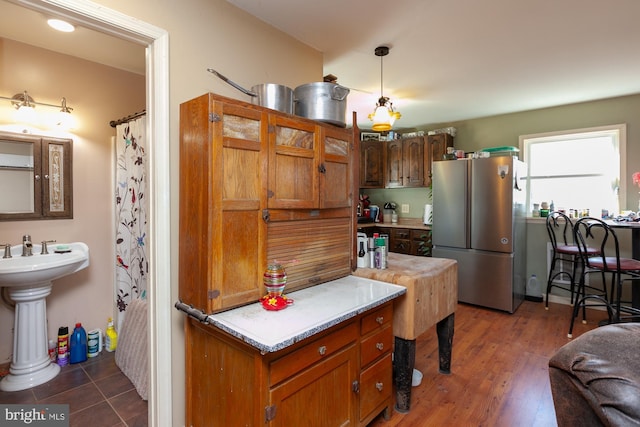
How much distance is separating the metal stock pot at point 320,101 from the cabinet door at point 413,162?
3143 mm

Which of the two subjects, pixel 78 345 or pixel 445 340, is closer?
pixel 445 340

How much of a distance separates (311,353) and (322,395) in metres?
0.23

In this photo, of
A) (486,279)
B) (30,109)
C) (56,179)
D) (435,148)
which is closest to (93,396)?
(56,179)

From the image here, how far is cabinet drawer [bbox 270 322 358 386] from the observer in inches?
47.8

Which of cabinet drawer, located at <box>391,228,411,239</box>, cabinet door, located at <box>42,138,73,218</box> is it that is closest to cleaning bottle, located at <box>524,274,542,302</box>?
cabinet drawer, located at <box>391,228,411,239</box>

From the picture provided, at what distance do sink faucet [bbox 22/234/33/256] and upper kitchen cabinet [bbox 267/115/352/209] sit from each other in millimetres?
2015

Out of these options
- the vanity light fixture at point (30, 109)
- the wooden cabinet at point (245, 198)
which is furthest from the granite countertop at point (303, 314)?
the vanity light fixture at point (30, 109)

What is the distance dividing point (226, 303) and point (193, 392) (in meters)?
0.57

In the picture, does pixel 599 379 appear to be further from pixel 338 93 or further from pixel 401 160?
pixel 401 160

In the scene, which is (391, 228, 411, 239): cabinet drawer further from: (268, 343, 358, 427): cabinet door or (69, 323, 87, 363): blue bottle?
(69, 323, 87, 363): blue bottle

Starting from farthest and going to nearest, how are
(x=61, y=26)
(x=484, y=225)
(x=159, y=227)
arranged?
1. (x=484, y=225)
2. (x=61, y=26)
3. (x=159, y=227)

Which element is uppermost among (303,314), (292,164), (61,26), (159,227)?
(61,26)

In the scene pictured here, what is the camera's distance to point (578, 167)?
3.91m

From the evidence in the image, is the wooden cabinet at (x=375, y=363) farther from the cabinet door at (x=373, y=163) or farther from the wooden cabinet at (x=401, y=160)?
the cabinet door at (x=373, y=163)
